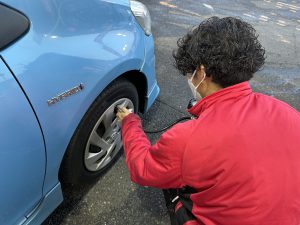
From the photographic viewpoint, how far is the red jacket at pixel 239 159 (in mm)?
1116

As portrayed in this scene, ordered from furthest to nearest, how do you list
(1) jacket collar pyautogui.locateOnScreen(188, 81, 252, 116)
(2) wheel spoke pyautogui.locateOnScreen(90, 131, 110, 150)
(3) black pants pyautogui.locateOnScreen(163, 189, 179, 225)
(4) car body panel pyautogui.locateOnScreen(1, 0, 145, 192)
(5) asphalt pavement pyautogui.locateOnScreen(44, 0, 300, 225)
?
(5) asphalt pavement pyautogui.locateOnScreen(44, 0, 300, 225) < (2) wheel spoke pyautogui.locateOnScreen(90, 131, 110, 150) < (3) black pants pyautogui.locateOnScreen(163, 189, 179, 225) < (4) car body panel pyautogui.locateOnScreen(1, 0, 145, 192) < (1) jacket collar pyautogui.locateOnScreen(188, 81, 252, 116)

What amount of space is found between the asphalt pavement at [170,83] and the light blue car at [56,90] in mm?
200

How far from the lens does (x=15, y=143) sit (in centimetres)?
131

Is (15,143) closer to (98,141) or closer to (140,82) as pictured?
(98,141)

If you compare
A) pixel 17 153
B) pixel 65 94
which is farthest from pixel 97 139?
pixel 17 153

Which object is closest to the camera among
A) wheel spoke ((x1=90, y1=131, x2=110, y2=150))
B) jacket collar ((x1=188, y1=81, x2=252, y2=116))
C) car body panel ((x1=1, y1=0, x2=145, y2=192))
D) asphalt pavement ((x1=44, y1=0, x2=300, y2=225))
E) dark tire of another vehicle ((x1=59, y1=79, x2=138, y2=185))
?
jacket collar ((x1=188, y1=81, x2=252, y2=116))

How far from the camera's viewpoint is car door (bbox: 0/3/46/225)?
4.10 feet

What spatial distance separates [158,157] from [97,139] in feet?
2.51

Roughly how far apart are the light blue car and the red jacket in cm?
54

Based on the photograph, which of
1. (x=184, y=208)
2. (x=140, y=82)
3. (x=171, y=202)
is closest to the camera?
(x=184, y=208)

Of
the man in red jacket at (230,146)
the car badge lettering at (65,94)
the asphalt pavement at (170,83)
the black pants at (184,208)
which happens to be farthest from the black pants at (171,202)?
the car badge lettering at (65,94)

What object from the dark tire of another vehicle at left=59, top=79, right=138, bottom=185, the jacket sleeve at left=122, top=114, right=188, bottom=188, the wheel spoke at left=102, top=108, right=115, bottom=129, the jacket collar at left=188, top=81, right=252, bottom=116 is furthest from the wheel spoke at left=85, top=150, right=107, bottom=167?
the jacket collar at left=188, top=81, right=252, bottom=116

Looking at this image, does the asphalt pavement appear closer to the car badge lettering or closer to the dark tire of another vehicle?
the dark tire of another vehicle

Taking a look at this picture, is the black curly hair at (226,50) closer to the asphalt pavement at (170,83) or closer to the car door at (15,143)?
the car door at (15,143)
